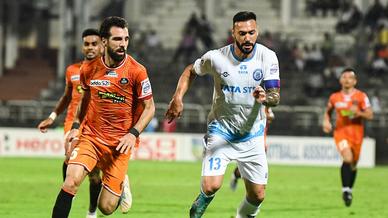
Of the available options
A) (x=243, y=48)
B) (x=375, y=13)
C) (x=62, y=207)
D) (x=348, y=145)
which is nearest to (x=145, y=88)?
(x=243, y=48)

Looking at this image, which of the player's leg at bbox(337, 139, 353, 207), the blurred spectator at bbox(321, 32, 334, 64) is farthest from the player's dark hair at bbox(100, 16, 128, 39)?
the blurred spectator at bbox(321, 32, 334, 64)

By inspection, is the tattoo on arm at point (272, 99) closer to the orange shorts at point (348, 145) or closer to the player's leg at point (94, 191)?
the player's leg at point (94, 191)

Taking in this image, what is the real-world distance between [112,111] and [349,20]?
86.9 ft

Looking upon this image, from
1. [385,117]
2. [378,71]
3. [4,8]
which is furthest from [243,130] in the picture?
[4,8]

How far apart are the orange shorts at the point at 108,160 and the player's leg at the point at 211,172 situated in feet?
3.09

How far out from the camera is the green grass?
16.7 meters

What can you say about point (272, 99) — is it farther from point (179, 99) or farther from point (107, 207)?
point (107, 207)

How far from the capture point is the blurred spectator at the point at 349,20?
3734cm

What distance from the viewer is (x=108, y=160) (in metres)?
12.2

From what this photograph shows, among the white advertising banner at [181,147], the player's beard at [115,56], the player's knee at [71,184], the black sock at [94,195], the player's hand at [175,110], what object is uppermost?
the player's beard at [115,56]

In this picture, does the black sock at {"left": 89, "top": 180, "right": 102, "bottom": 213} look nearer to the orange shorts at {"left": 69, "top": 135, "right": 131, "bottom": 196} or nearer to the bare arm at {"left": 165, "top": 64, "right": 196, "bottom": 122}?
the orange shorts at {"left": 69, "top": 135, "right": 131, "bottom": 196}

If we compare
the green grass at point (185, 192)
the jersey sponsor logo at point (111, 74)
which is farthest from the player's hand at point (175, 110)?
the green grass at point (185, 192)

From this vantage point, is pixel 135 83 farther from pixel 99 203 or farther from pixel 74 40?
pixel 74 40

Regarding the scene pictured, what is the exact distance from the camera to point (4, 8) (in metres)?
47.3
